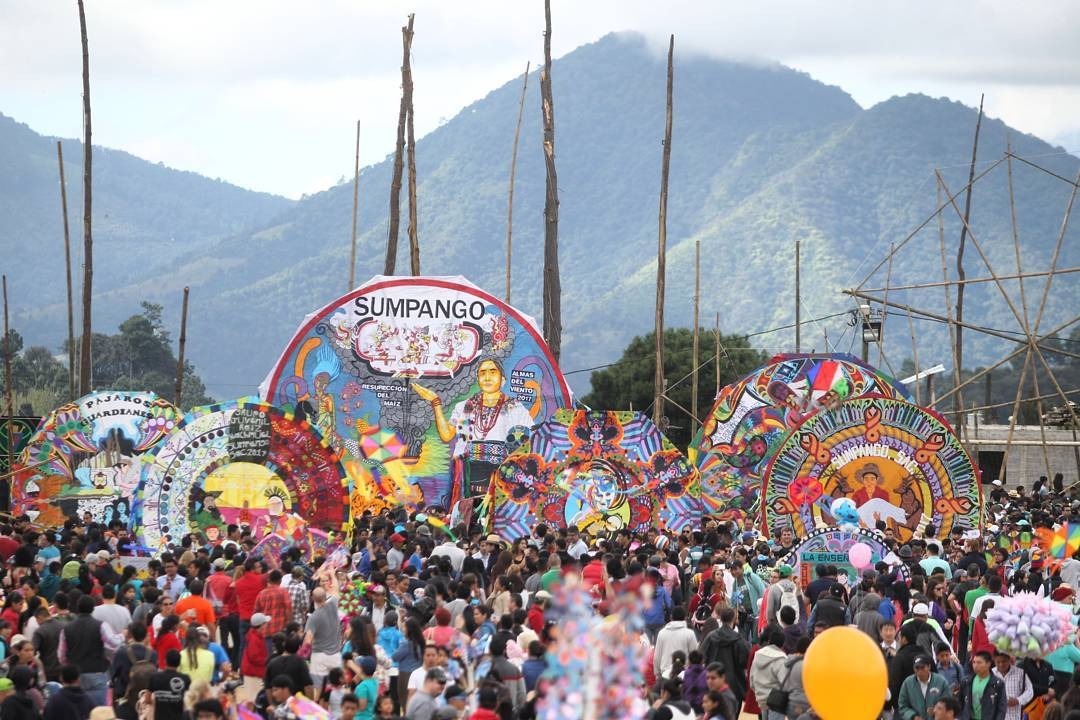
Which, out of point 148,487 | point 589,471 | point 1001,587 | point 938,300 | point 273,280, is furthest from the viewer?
point 273,280

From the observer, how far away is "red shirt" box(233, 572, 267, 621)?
53.9 ft

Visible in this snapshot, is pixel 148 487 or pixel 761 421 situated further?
pixel 761 421

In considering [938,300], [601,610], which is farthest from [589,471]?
[938,300]

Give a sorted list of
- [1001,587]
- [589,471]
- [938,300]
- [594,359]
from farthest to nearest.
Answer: [594,359] → [938,300] → [589,471] → [1001,587]

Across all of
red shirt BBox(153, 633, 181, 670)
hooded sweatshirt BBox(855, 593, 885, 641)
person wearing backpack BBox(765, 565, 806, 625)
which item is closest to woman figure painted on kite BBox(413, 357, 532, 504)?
person wearing backpack BBox(765, 565, 806, 625)

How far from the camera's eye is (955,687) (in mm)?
13680

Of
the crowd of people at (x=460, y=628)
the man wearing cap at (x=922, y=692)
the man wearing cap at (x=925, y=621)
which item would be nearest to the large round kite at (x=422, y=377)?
the crowd of people at (x=460, y=628)

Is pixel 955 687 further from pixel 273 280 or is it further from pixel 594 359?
pixel 273 280

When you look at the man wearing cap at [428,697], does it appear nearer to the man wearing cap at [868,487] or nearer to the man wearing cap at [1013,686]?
the man wearing cap at [1013,686]

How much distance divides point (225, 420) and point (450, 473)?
20.3ft

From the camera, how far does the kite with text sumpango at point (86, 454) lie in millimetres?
27297

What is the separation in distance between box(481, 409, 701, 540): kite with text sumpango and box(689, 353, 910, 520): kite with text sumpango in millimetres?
2286

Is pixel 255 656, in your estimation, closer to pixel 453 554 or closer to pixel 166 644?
pixel 166 644

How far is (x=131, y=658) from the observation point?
13.3 m
